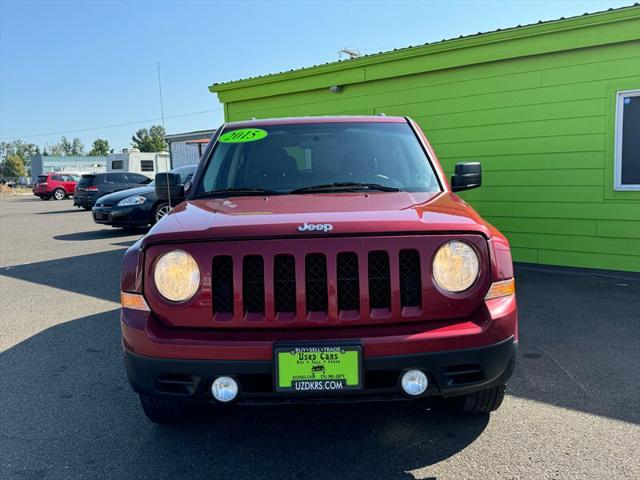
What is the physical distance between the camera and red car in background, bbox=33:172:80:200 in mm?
32625

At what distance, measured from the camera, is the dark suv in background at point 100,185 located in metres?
20.7

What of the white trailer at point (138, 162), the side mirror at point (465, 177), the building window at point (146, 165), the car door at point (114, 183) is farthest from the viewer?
the building window at point (146, 165)

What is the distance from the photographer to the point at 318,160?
366cm

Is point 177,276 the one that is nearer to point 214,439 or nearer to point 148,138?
point 214,439

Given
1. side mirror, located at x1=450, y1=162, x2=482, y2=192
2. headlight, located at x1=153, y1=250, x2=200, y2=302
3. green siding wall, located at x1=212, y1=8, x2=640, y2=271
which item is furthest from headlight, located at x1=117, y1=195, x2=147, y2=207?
headlight, located at x1=153, y1=250, x2=200, y2=302

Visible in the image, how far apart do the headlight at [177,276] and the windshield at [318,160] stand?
3.24ft

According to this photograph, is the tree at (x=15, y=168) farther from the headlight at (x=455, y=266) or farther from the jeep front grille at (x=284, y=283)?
the headlight at (x=455, y=266)

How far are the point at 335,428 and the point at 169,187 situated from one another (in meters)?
2.01

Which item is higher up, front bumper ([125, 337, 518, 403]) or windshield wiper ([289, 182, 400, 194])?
windshield wiper ([289, 182, 400, 194])

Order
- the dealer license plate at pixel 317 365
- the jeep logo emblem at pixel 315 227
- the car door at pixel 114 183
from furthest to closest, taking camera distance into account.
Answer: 1. the car door at pixel 114 183
2. the jeep logo emblem at pixel 315 227
3. the dealer license plate at pixel 317 365

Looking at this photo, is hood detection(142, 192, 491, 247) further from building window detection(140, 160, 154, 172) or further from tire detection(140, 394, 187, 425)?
building window detection(140, 160, 154, 172)

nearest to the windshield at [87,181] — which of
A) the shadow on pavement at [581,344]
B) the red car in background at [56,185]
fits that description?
the red car in background at [56,185]

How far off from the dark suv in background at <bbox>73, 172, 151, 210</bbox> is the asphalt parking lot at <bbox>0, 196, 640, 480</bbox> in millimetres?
16922

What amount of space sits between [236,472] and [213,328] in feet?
2.44
